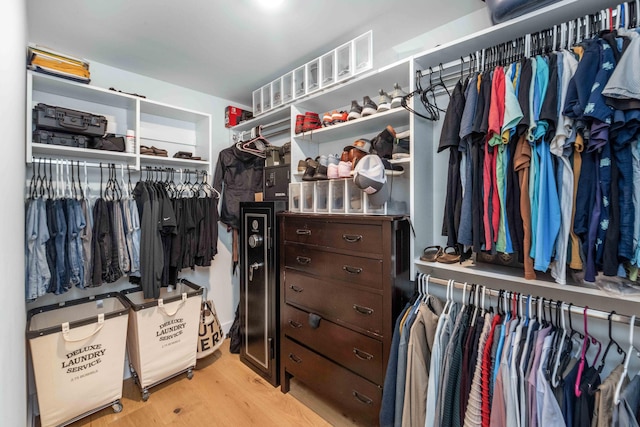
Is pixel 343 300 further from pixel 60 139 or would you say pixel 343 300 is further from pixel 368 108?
pixel 60 139

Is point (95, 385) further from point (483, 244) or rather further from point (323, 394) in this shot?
point (483, 244)

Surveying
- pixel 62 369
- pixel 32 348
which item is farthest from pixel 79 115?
pixel 62 369

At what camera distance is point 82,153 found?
2.00m

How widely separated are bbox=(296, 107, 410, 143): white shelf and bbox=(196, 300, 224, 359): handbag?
67.7 inches

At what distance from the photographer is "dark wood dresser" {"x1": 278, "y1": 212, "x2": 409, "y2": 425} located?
4.92ft

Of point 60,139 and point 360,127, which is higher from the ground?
point 360,127

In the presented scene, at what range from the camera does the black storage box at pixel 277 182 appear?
235 centimetres

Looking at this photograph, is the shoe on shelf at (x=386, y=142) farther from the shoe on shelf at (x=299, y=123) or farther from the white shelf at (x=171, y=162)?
the white shelf at (x=171, y=162)

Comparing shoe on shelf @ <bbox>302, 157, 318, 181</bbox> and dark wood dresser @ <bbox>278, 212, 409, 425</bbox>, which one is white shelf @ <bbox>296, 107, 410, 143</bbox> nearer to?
shoe on shelf @ <bbox>302, 157, 318, 181</bbox>

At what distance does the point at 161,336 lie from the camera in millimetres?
2104

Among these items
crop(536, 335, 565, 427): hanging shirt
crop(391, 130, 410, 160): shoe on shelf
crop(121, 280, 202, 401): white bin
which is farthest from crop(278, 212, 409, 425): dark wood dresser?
crop(121, 280, 202, 401): white bin

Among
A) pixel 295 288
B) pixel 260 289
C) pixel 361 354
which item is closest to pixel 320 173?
pixel 295 288

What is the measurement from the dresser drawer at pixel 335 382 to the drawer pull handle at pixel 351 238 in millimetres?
772

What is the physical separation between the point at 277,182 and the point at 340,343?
4.48 ft
